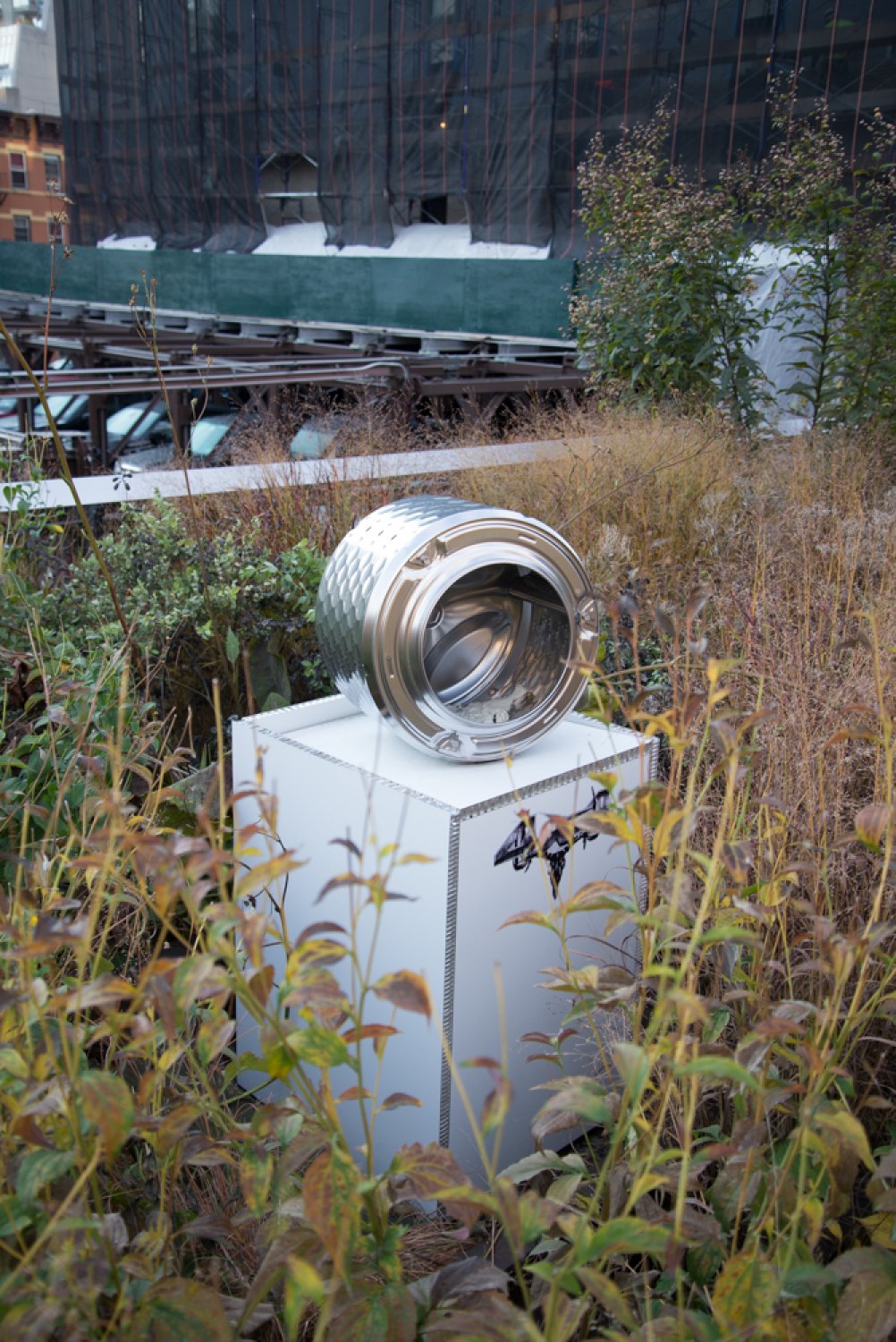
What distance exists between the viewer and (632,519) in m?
4.12

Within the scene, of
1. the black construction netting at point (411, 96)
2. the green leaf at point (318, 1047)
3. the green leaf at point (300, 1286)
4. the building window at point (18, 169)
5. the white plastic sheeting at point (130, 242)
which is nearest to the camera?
the green leaf at point (300, 1286)

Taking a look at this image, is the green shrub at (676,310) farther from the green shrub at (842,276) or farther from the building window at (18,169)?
the building window at (18,169)

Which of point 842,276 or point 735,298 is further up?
point 842,276

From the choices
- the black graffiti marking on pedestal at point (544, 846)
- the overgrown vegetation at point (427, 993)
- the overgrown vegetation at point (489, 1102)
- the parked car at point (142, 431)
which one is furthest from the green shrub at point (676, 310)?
the black graffiti marking on pedestal at point (544, 846)

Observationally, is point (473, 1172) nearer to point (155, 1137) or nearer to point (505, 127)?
point (155, 1137)

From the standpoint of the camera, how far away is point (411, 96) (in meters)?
17.3

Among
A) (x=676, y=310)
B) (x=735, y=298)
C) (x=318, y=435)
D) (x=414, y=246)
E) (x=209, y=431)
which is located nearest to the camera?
(x=318, y=435)

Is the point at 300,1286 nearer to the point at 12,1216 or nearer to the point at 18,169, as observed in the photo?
the point at 12,1216

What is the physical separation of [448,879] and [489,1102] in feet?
2.65

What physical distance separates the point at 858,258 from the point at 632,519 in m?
3.36

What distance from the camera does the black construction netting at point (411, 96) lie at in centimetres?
1377

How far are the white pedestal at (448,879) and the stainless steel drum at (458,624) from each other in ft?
0.27

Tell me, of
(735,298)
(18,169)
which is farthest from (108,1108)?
(18,169)

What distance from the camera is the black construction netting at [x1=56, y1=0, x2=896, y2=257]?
1377 centimetres
